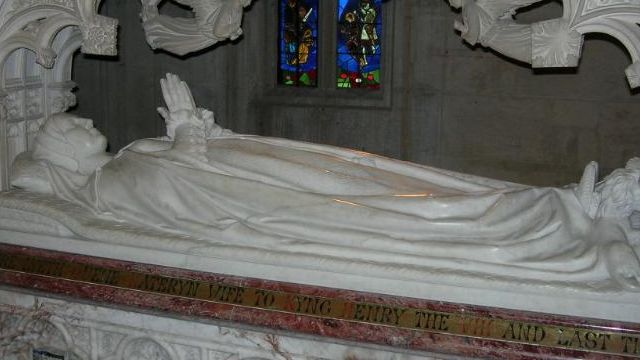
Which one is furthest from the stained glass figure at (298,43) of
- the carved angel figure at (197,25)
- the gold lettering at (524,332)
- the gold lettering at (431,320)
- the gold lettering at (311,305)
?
the gold lettering at (524,332)

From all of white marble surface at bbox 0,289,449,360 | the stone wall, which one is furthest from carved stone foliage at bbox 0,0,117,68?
the stone wall

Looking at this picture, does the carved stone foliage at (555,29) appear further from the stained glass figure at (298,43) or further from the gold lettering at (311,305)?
the stained glass figure at (298,43)

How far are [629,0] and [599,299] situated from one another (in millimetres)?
1317

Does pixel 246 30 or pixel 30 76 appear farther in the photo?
pixel 246 30

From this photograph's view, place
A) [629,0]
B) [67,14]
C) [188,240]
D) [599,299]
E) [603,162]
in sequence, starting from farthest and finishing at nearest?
[603,162], [67,14], [188,240], [629,0], [599,299]

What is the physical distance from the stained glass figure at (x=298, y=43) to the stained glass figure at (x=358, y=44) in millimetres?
270

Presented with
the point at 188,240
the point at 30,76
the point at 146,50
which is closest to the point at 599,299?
the point at 188,240

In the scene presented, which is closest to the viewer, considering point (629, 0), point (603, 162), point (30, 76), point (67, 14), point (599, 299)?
point (599, 299)

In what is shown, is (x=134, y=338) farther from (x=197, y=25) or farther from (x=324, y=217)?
(x=197, y=25)

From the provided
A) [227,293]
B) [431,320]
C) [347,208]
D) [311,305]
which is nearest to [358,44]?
[347,208]

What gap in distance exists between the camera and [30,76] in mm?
5254

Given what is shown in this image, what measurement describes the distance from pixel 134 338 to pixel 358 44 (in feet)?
16.7

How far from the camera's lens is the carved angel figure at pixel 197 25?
4609 mm

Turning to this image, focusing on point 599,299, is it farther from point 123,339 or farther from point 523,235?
point 123,339
